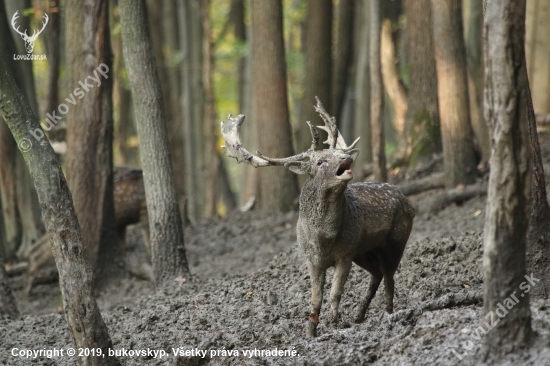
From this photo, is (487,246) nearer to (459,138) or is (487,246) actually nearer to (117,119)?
(459,138)

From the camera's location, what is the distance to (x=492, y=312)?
222 inches

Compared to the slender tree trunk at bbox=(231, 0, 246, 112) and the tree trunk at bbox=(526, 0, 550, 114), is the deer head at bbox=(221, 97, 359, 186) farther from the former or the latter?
the slender tree trunk at bbox=(231, 0, 246, 112)

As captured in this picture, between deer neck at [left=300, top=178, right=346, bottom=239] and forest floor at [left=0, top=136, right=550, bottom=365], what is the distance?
0.92m

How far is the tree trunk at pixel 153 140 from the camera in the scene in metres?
10.3

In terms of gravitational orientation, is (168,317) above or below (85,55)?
below

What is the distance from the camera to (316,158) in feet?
24.5

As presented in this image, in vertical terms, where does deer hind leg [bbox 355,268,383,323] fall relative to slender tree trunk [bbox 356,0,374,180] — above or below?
below

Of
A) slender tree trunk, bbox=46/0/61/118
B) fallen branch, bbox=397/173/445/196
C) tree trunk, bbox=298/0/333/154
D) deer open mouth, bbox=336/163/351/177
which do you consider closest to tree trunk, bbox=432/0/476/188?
fallen branch, bbox=397/173/445/196

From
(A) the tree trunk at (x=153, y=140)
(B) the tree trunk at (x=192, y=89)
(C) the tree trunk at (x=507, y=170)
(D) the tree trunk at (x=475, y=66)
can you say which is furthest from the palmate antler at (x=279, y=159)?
(B) the tree trunk at (x=192, y=89)

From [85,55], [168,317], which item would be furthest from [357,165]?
[168,317]

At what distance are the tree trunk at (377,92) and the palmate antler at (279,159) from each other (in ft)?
18.1

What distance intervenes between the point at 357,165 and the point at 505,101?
15296 mm

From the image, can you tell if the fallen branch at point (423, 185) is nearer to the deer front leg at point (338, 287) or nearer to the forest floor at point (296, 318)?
the forest floor at point (296, 318)

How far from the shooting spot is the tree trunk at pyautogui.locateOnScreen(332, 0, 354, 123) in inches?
754
